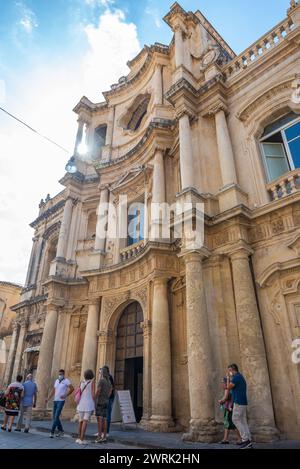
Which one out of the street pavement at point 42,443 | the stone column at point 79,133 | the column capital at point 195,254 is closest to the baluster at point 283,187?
the column capital at point 195,254

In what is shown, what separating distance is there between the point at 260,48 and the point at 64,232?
34.6 ft

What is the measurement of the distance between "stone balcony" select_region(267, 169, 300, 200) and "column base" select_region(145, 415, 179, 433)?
609 centimetres

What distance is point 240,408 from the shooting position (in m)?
5.54

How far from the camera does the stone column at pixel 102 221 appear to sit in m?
13.5

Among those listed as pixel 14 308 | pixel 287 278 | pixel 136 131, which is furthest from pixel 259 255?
pixel 14 308

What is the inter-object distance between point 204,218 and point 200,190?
141 cm

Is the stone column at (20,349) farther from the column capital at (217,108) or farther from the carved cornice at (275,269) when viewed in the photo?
the column capital at (217,108)

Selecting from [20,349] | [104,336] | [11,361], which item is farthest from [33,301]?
[104,336]

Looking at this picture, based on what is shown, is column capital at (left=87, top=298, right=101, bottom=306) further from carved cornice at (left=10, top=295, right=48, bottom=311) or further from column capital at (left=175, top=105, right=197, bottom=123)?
column capital at (left=175, top=105, right=197, bottom=123)

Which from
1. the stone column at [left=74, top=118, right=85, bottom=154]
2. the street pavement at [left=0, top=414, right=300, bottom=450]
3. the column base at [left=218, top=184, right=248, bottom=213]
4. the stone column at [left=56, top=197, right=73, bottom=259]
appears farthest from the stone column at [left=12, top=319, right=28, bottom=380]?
the column base at [left=218, top=184, right=248, bottom=213]

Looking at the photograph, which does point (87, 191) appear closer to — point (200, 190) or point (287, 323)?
point (200, 190)

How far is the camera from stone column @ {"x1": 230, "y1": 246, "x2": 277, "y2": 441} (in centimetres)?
622

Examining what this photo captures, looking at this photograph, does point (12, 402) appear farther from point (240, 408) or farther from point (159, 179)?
point (159, 179)

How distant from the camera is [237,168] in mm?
9414
